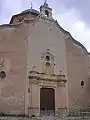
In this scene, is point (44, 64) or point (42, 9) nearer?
point (44, 64)

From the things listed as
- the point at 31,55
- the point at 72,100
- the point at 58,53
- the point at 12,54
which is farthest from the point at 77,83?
the point at 12,54

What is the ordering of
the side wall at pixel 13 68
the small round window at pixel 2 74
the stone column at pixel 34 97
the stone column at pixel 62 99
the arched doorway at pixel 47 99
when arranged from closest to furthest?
the stone column at pixel 34 97 < the side wall at pixel 13 68 < the small round window at pixel 2 74 < the stone column at pixel 62 99 < the arched doorway at pixel 47 99

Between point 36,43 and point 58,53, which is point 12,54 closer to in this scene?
point 36,43

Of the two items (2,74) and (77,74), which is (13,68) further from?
(77,74)

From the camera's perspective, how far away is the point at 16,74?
68.5ft

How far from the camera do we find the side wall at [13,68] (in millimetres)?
20219

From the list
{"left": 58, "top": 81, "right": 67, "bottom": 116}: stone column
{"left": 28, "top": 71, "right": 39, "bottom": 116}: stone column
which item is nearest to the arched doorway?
{"left": 58, "top": 81, "right": 67, "bottom": 116}: stone column

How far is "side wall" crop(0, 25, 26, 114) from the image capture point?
796 inches

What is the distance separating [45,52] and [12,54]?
2996mm

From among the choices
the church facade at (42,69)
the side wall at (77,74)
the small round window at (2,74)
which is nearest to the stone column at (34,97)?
the church facade at (42,69)

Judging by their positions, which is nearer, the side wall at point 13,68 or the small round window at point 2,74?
the side wall at point 13,68

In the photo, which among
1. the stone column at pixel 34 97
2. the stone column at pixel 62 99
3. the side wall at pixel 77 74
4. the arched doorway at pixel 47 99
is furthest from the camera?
the side wall at pixel 77 74

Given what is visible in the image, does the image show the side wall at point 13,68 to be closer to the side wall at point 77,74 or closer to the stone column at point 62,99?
the stone column at point 62,99

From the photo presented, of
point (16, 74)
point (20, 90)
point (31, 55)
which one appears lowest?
point (20, 90)
